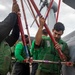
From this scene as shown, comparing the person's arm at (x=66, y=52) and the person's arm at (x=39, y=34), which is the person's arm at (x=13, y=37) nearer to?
the person's arm at (x=39, y=34)

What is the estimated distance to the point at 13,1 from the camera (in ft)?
14.2

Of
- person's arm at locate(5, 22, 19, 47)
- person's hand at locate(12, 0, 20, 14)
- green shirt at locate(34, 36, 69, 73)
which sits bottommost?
green shirt at locate(34, 36, 69, 73)

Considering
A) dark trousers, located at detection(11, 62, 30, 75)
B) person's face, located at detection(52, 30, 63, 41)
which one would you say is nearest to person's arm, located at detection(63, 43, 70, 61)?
person's face, located at detection(52, 30, 63, 41)

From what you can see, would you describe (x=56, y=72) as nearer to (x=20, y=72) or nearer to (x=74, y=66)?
(x=74, y=66)

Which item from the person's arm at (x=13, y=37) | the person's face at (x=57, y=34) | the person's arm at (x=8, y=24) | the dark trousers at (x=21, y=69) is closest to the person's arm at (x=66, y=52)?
the person's face at (x=57, y=34)

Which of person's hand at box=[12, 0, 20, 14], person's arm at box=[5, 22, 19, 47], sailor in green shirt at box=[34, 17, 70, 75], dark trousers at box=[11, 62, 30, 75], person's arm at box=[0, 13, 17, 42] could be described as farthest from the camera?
dark trousers at box=[11, 62, 30, 75]

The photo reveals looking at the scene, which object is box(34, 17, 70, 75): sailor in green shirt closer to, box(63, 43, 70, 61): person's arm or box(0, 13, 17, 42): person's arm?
box(63, 43, 70, 61): person's arm

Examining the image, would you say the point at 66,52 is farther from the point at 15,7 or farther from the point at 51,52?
the point at 15,7

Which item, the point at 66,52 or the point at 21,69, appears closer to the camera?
the point at 66,52

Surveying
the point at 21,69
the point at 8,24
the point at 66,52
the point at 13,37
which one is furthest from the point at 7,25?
the point at 21,69

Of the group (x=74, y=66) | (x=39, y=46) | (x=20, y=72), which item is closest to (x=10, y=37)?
(x=39, y=46)

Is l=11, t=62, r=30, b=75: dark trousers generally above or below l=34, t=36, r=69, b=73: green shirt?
below

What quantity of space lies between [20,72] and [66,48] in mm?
2556

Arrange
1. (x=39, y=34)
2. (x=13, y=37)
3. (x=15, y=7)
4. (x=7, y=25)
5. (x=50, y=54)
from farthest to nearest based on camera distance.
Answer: (x=50, y=54) → (x=13, y=37) → (x=39, y=34) → (x=15, y=7) → (x=7, y=25)
